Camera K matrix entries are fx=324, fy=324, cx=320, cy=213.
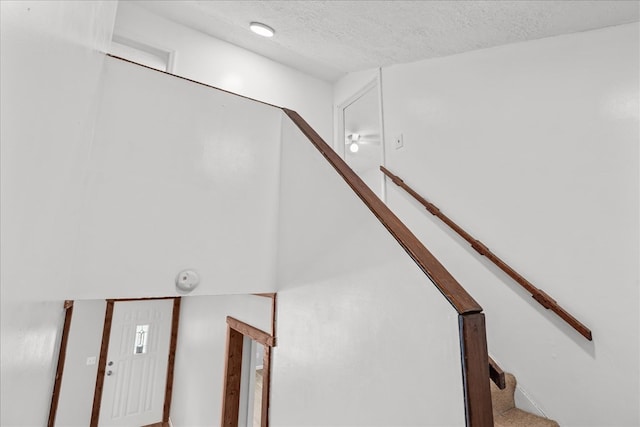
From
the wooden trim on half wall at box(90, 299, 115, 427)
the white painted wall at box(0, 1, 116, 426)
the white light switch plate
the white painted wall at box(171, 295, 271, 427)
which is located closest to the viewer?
the white painted wall at box(0, 1, 116, 426)

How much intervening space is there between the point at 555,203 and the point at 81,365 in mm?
5296

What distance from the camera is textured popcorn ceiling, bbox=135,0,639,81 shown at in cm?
176

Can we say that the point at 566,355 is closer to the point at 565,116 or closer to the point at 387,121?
the point at 565,116

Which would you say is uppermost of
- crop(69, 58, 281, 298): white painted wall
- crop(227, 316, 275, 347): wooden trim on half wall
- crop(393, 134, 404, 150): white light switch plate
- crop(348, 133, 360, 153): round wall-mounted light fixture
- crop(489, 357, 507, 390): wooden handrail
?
crop(348, 133, 360, 153): round wall-mounted light fixture

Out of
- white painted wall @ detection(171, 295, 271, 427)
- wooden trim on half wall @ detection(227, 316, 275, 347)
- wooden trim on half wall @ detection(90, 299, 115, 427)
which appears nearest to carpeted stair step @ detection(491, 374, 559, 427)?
wooden trim on half wall @ detection(227, 316, 275, 347)

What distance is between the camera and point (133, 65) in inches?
60.8

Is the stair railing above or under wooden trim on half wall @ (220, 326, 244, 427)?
above

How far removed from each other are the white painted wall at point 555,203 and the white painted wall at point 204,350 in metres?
1.46

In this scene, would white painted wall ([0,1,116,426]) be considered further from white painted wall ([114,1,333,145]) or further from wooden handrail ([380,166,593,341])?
white painted wall ([114,1,333,145])

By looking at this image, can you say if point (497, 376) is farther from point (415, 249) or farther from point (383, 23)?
point (383, 23)

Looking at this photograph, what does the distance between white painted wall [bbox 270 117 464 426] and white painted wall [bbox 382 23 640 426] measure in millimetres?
1263

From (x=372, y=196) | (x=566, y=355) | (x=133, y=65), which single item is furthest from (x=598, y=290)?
(x=133, y=65)

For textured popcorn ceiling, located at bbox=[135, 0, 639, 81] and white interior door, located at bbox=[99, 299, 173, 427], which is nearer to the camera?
textured popcorn ceiling, located at bbox=[135, 0, 639, 81]

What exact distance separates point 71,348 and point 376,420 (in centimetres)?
457
